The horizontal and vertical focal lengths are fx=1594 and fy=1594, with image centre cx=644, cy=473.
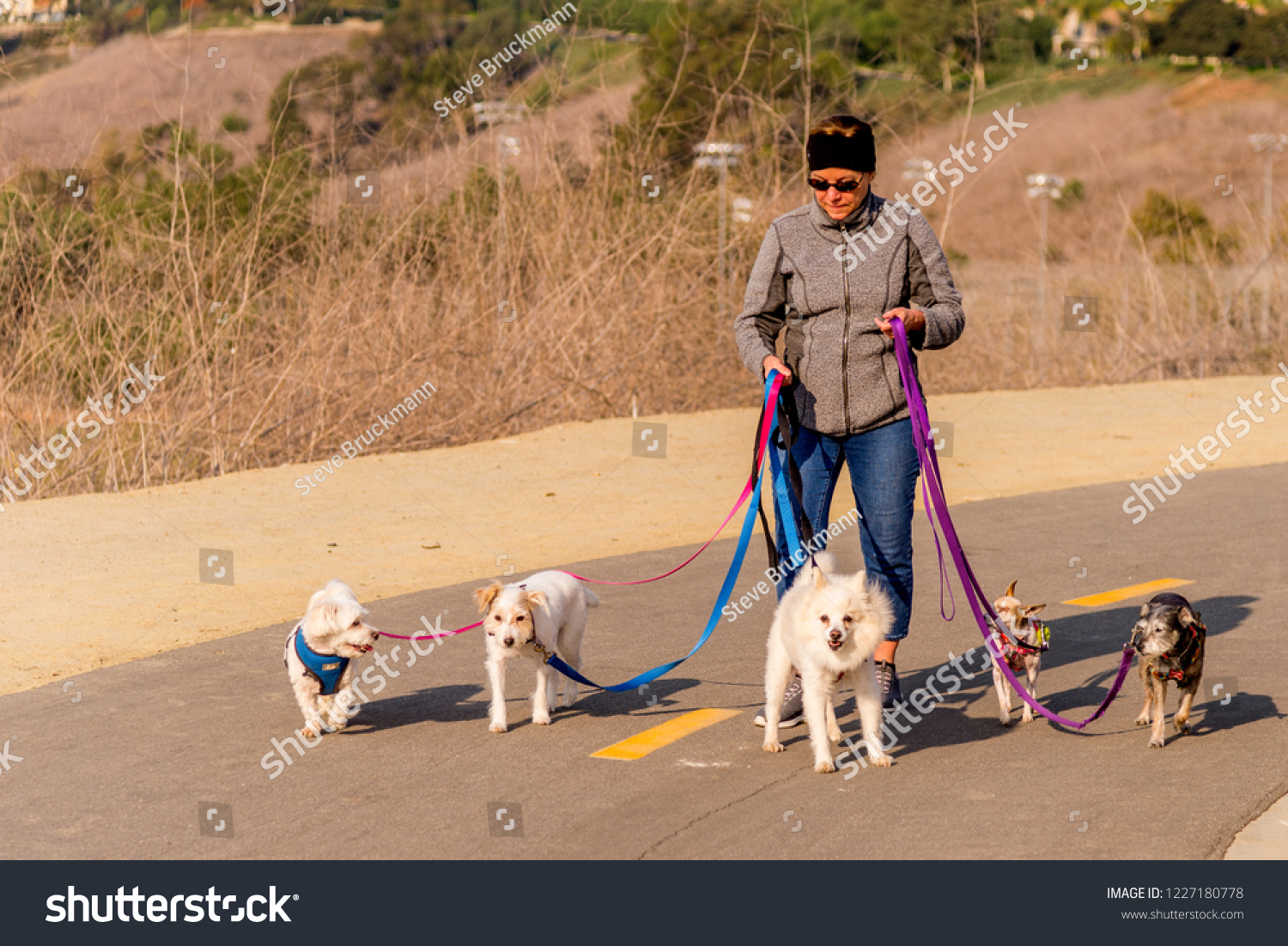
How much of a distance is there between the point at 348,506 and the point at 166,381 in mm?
2574

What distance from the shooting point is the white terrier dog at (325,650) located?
641cm

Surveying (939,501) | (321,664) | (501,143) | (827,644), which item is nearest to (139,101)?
(501,143)

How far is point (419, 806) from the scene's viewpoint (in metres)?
5.70

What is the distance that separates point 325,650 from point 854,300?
2.56 metres

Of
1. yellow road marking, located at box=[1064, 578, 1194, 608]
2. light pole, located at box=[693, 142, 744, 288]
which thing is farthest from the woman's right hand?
light pole, located at box=[693, 142, 744, 288]

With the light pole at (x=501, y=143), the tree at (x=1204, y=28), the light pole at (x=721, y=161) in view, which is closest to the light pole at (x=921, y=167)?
the light pole at (x=721, y=161)

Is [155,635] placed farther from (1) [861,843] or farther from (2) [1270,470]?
(2) [1270,470]

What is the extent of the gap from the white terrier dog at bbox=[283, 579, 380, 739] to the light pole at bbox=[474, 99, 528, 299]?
10300 mm

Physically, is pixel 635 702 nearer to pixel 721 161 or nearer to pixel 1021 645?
pixel 1021 645

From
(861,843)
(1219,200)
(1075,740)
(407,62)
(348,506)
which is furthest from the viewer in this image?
(1219,200)

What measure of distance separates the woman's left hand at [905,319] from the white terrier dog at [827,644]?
982 millimetres

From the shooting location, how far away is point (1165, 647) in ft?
20.6

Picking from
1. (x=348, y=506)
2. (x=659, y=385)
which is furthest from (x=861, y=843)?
(x=659, y=385)

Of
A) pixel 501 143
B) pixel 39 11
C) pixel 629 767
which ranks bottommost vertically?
pixel 629 767
